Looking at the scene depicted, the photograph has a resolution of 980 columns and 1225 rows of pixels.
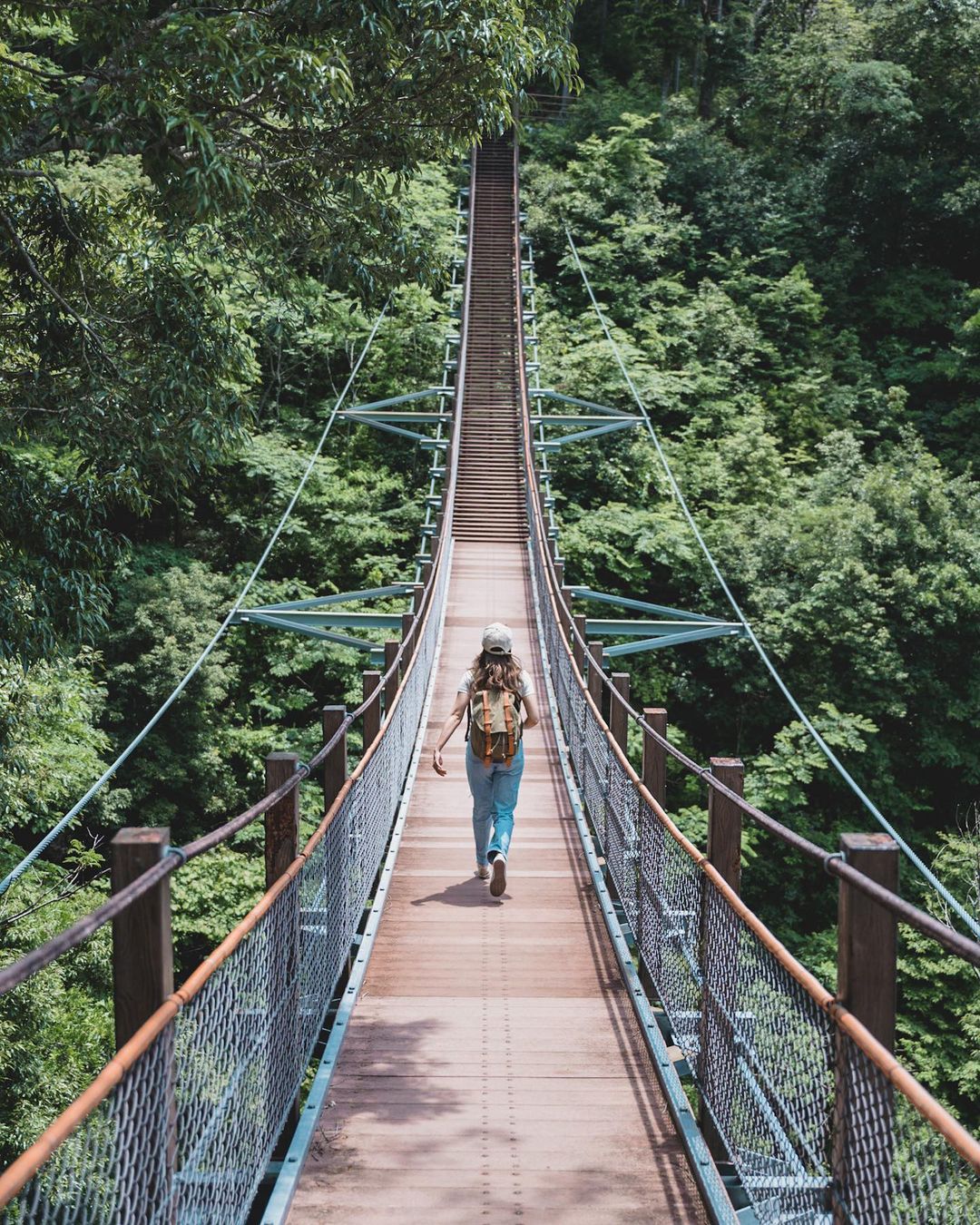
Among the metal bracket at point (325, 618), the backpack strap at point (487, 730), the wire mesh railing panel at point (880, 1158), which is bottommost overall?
the wire mesh railing panel at point (880, 1158)

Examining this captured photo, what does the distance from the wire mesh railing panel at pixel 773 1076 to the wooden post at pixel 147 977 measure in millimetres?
1195

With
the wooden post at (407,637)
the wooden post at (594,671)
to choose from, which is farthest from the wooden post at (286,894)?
the wooden post at (407,637)

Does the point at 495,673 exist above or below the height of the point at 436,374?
below

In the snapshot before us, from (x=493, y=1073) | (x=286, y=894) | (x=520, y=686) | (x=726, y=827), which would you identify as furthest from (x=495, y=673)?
(x=286, y=894)

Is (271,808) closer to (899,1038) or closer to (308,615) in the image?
(308,615)

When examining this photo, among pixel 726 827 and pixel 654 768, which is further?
pixel 654 768

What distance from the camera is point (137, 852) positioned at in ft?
6.50

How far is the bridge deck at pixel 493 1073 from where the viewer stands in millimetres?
3023

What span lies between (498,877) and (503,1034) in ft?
4.13

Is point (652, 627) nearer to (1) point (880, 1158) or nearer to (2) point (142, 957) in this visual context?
(1) point (880, 1158)

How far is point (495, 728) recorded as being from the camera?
16.6 feet

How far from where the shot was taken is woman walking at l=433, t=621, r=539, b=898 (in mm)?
5070

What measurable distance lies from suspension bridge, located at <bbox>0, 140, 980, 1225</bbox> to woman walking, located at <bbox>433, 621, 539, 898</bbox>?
0.38 m

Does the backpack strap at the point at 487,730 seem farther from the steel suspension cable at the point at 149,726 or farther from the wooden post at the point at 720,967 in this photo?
the steel suspension cable at the point at 149,726
